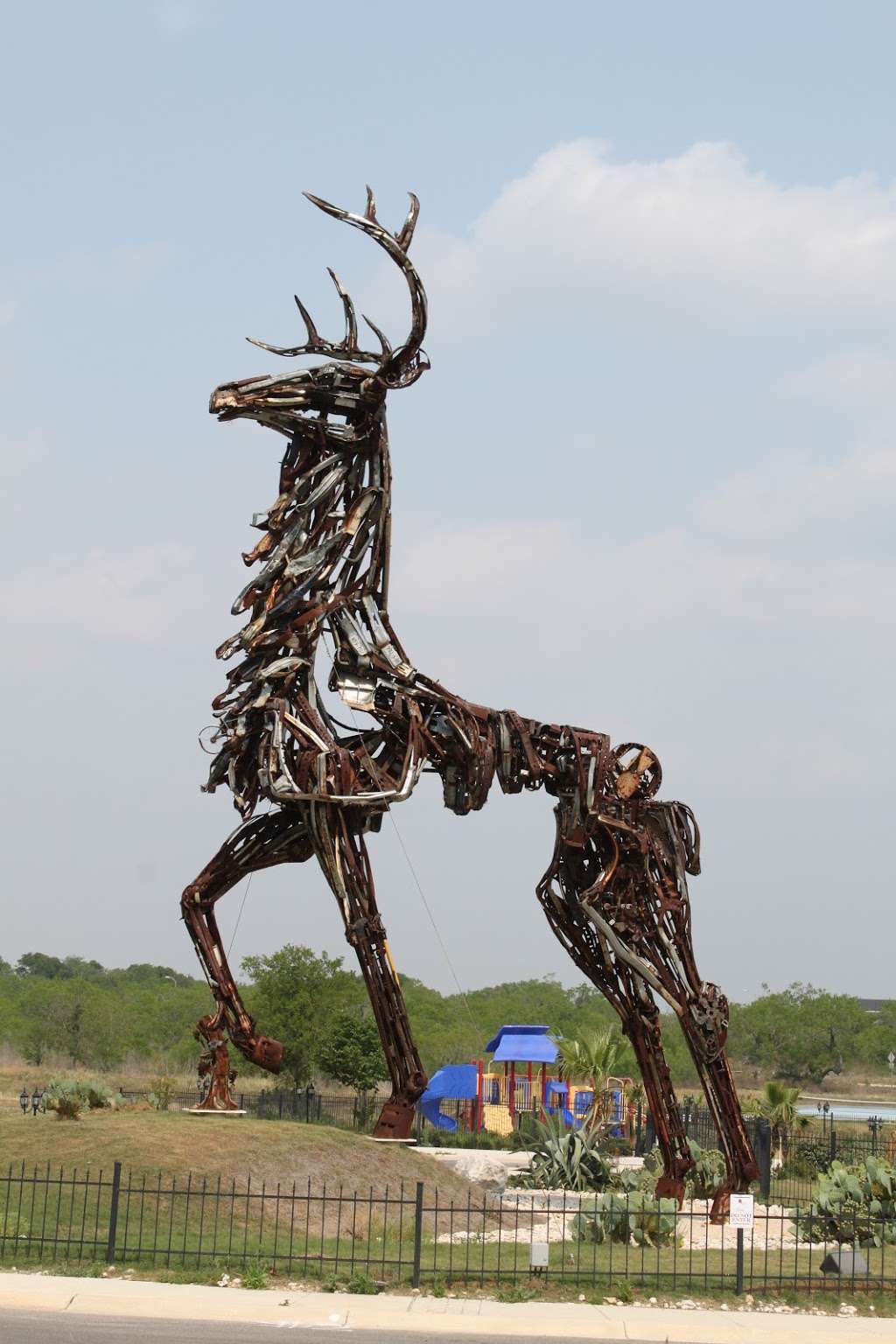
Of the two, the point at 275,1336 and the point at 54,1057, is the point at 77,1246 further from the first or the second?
the point at 54,1057

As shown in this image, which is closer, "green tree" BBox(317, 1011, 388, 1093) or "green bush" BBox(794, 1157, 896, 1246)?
"green bush" BBox(794, 1157, 896, 1246)

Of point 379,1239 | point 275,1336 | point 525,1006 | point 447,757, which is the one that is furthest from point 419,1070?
point 525,1006

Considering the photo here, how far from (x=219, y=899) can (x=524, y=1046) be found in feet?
49.1

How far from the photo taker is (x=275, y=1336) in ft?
37.1

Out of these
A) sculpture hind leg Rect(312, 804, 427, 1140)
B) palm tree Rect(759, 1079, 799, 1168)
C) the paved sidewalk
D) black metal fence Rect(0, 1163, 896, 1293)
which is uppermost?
sculpture hind leg Rect(312, 804, 427, 1140)

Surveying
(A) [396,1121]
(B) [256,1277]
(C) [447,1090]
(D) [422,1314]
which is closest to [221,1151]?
(A) [396,1121]

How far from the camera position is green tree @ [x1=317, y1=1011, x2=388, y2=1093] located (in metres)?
29.1

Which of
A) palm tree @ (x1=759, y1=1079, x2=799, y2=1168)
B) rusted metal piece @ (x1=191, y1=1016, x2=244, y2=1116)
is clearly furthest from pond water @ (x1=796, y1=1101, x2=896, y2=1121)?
rusted metal piece @ (x1=191, y1=1016, x2=244, y2=1116)

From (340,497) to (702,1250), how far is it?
28.6 feet

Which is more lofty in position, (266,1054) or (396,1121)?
(266,1054)

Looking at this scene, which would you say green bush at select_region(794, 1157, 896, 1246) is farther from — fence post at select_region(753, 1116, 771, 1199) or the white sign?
fence post at select_region(753, 1116, 771, 1199)

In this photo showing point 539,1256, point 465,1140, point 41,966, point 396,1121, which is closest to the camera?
point 539,1256

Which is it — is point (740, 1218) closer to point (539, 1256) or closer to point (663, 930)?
point (539, 1256)

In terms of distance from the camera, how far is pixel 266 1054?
55.7 feet
